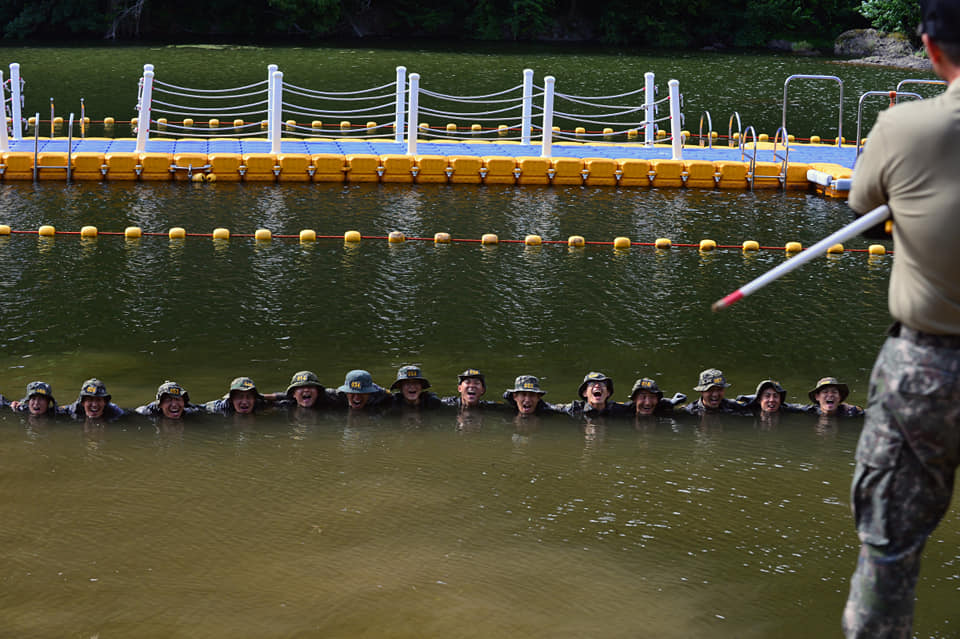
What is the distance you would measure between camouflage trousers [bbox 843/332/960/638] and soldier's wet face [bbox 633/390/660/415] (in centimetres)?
581

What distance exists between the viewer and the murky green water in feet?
20.4

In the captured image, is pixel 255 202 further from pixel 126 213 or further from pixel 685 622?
pixel 685 622

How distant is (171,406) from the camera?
374 inches

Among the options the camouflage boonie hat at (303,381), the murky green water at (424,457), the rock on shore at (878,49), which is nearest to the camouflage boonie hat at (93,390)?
the murky green water at (424,457)

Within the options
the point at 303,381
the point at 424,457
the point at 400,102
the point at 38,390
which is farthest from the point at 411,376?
the point at 400,102

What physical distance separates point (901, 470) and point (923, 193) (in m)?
0.90

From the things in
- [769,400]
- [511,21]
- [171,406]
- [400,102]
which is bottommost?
[171,406]

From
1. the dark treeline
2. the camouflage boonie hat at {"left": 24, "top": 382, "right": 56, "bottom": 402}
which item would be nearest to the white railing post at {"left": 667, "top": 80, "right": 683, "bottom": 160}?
the camouflage boonie hat at {"left": 24, "top": 382, "right": 56, "bottom": 402}

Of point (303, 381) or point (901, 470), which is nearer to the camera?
point (901, 470)

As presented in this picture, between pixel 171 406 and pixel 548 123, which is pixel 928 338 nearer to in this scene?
pixel 171 406

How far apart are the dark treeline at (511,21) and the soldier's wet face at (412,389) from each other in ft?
143

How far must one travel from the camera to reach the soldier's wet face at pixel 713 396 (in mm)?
9875

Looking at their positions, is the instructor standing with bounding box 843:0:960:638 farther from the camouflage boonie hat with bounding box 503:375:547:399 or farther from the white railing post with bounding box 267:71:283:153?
the white railing post with bounding box 267:71:283:153

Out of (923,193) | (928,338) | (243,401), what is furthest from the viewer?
(243,401)
